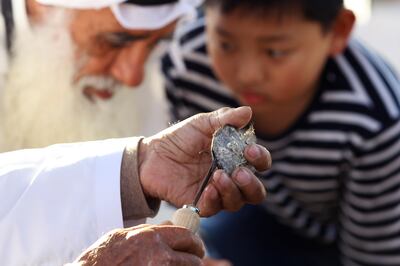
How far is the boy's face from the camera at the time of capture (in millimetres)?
1615

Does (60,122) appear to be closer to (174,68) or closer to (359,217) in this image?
(174,68)

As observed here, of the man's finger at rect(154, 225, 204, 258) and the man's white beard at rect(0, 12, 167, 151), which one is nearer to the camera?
the man's finger at rect(154, 225, 204, 258)

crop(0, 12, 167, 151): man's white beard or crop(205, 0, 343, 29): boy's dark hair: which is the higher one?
crop(205, 0, 343, 29): boy's dark hair

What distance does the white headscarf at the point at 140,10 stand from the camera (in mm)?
1465

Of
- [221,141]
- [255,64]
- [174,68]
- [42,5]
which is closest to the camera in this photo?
[221,141]

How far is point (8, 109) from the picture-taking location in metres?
1.48

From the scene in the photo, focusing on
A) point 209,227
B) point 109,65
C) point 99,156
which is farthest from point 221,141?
point 209,227

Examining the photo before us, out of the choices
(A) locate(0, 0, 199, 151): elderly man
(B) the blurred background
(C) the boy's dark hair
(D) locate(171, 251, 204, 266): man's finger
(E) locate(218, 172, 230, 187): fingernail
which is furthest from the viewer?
(B) the blurred background

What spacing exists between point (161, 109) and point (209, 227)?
1.21ft

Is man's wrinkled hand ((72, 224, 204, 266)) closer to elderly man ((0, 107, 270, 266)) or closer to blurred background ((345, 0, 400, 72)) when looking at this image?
elderly man ((0, 107, 270, 266))

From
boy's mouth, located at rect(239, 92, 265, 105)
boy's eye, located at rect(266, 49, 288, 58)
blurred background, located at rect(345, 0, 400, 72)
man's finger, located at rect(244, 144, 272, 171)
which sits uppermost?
man's finger, located at rect(244, 144, 272, 171)

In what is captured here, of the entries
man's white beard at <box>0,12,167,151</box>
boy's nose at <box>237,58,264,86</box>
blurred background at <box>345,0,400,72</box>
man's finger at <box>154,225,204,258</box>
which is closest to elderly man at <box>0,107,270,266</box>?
man's finger at <box>154,225,204,258</box>

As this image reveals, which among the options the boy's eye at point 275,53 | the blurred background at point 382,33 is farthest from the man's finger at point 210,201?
the blurred background at point 382,33

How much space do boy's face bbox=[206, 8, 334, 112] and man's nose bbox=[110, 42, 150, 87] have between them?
0.18 meters
